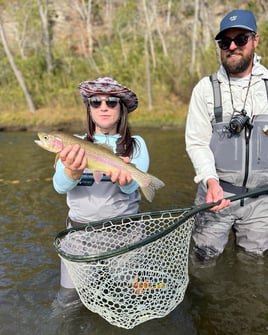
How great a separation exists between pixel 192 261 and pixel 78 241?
5.87 ft

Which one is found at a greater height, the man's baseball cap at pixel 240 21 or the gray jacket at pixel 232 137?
the man's baseball cap at pixel 240 21

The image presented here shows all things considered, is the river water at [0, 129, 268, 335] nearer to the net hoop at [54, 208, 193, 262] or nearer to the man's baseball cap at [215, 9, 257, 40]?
the net hoop at [54, 208, 193, 262]

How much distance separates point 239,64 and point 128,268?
222 centimetres

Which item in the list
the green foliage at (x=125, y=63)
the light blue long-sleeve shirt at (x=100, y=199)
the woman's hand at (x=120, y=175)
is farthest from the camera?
the green foliage at (x=125, y=63)

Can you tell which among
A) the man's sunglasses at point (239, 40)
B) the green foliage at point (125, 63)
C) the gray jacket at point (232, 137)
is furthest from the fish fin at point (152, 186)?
the green foliage at point (125, 63)

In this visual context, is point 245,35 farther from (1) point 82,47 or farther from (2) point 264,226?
(1) point 82,47

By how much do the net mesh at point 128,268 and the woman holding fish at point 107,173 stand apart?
17cm

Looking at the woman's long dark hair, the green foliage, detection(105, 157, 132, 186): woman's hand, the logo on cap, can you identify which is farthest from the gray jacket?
the green foliage

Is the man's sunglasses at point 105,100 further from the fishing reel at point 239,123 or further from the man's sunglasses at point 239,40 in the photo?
the man's sunglasses at point 239,40

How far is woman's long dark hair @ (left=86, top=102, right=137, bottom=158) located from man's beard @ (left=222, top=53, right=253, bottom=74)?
1.17 meters

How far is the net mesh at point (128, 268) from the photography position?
2.80 meters

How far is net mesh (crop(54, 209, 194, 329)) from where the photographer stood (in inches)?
110

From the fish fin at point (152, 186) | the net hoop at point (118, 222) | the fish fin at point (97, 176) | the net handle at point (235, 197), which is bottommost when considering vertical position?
the net hoop at point (118, 222)

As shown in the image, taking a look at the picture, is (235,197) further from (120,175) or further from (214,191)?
(120,175)
